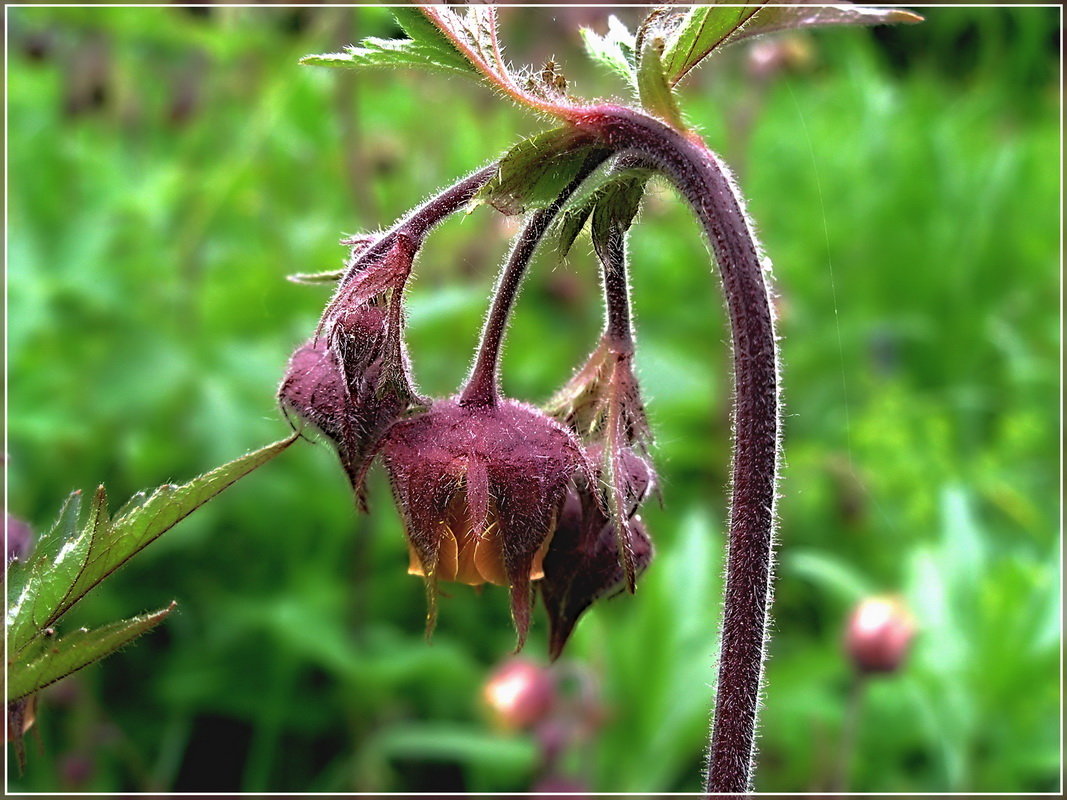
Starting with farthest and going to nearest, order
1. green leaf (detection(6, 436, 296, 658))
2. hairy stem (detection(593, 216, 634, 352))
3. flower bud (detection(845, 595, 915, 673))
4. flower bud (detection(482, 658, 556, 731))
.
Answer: flower bud (detection(482, 658, 556, 731)) < flower bud (detection(845, 595, 915, 673)) < hairy stem (detection(593, 216, 634, 352)) < green leaf (detection(6, 436, 296, 658))

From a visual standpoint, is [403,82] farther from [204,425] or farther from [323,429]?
[323,429]

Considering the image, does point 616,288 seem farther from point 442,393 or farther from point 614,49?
point 442,393

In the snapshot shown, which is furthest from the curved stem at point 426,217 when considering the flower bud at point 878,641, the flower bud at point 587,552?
the flower bud at point 878,641

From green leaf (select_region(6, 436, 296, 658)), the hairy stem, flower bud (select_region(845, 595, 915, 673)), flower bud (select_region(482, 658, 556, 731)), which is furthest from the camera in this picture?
flower bud (select_region(482, 658, 556, 731))

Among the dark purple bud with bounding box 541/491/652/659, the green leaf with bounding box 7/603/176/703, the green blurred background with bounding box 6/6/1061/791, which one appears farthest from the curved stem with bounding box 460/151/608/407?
the green blurred background with bounding box 6/6/1061/791

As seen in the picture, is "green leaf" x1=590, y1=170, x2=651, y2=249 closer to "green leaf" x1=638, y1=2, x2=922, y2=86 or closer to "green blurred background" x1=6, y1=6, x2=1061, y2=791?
"green leaf" x1=638, y1=2, x2=922, y2=86

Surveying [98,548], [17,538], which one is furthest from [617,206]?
[17,538]

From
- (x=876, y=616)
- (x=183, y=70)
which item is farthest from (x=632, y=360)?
(x=183, y=70)

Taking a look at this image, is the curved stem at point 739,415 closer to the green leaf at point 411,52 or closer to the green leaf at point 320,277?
the green leaf at point 411,52
